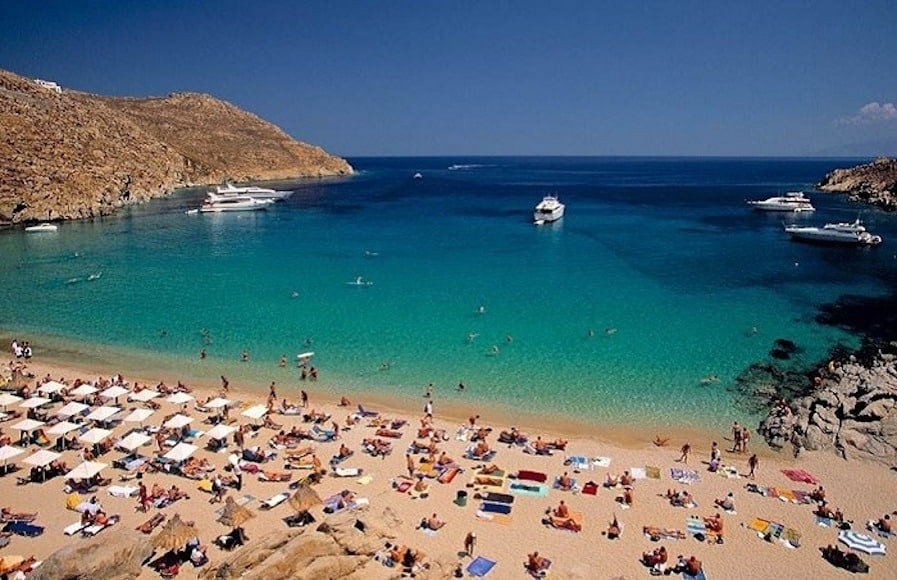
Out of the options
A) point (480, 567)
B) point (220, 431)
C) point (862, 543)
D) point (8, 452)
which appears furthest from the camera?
point (220, 431)

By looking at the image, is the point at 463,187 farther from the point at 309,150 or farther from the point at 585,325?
the point at 585,325

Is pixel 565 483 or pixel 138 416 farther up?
pixel 138 416

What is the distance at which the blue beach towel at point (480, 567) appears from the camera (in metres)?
15.8

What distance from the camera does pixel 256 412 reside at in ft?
80.8

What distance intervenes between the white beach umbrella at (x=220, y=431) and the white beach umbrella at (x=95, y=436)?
358cm

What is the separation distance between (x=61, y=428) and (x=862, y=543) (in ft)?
86.8

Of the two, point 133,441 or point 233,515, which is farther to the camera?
point 133,441

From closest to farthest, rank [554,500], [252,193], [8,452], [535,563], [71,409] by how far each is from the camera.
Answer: [535,563]
[554,500]
[8,452]
[71,409]
[252,193]

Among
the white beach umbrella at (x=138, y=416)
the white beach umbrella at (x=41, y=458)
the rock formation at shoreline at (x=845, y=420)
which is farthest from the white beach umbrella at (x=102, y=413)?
the rock formation at shoreline at (x=845, y=420)

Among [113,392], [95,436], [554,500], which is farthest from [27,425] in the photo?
[554,500]

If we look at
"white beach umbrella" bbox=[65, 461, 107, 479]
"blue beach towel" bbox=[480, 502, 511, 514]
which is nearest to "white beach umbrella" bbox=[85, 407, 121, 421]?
"white beach umbrella" bbox=[65, 461, 107, 479]

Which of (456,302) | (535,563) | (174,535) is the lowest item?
(535,563)

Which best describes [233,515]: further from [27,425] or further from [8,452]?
[27,425]

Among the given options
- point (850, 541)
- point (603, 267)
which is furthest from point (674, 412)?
point (603, 267)
